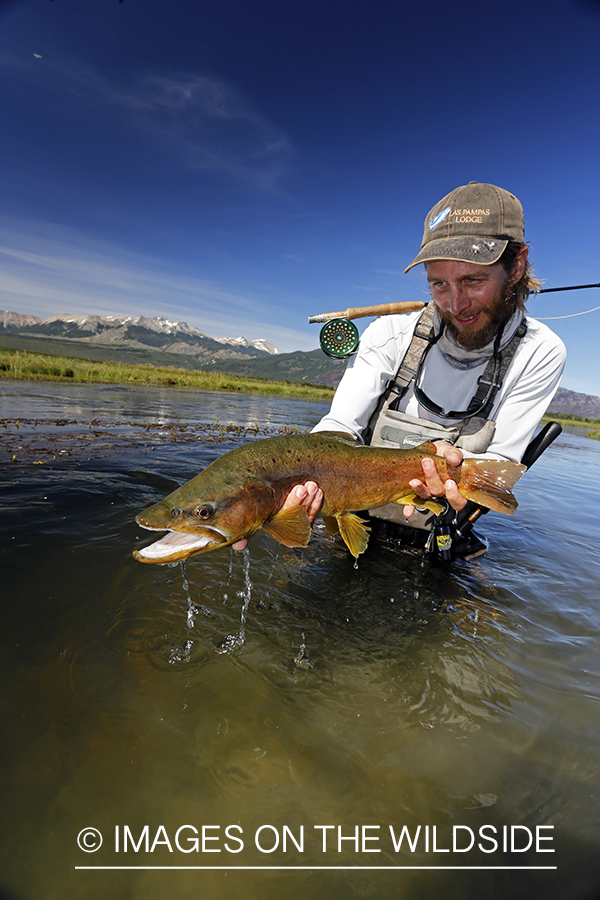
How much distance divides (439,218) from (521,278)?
3.32ft

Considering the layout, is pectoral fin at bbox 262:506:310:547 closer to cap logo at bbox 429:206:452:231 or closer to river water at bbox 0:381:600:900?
river water at bbox 0:381:600:900

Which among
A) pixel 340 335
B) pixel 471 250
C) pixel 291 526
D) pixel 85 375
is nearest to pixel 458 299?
pixel 471 250

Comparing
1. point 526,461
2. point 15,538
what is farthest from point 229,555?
point 526,461

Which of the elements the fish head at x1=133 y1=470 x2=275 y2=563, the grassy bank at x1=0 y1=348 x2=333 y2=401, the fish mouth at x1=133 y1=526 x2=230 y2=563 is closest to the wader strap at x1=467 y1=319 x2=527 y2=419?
the fish head at x1=133 y1=470 x2=275 y2=563

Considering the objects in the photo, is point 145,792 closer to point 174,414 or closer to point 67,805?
point 67,805

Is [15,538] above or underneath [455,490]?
underneath

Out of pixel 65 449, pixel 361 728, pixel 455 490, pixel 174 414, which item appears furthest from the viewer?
pixel 174 414

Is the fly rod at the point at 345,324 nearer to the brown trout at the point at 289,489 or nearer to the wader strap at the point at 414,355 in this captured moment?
the wader strap at the point at 414,355

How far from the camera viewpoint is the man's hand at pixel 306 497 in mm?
2830

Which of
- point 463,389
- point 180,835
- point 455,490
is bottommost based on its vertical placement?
point 180,835

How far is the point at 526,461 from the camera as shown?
180 inches

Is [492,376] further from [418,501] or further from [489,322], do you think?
[418,501]

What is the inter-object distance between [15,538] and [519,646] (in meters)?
5.37

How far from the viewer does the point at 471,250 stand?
3.26m
